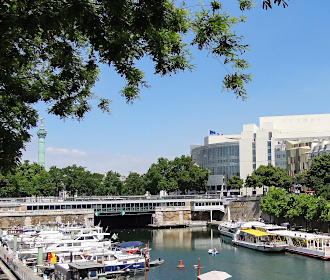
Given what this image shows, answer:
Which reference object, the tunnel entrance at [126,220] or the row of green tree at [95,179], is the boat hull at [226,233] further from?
the row of green tree at [95,179]

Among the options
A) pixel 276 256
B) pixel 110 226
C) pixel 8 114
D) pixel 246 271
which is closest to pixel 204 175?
pixel 110 226

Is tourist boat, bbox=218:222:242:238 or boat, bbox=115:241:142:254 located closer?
boat, bbox=115:241:142:254

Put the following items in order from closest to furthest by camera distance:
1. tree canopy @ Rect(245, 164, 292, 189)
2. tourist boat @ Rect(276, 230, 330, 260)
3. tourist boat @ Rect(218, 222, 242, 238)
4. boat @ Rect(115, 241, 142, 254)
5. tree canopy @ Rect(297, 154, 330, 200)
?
tourist boat @ Rect(276, 230, 330, 260) → boat @ Rect(115, 241, 142, 254) → tourist boat @ Rect(218, 222, 242, 238) → tree canopy @ Rect(297, 154, 330, 200) → tree canopy @ Rect(245, 164, 292, 189)

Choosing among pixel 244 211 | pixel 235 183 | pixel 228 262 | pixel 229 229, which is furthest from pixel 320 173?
pixel 228 262

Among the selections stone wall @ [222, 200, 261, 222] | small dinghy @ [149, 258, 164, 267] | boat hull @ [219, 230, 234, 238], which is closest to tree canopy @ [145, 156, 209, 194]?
stone wall @ [222, 200, 261, 222]

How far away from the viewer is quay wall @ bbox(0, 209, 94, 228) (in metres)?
76.3

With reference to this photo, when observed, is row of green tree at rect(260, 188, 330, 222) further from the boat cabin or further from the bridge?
the boat cabin

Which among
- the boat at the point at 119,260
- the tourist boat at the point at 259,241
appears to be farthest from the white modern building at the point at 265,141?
the boat at the point at 119,260

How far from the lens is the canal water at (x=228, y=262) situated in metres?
39.5

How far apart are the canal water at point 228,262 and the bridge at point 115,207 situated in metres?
18.1

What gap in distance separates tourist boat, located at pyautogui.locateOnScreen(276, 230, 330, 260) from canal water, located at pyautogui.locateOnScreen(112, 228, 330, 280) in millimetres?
842

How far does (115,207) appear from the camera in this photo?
84.7 metres

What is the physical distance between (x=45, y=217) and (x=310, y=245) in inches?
1882

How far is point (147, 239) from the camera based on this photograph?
66812mm
